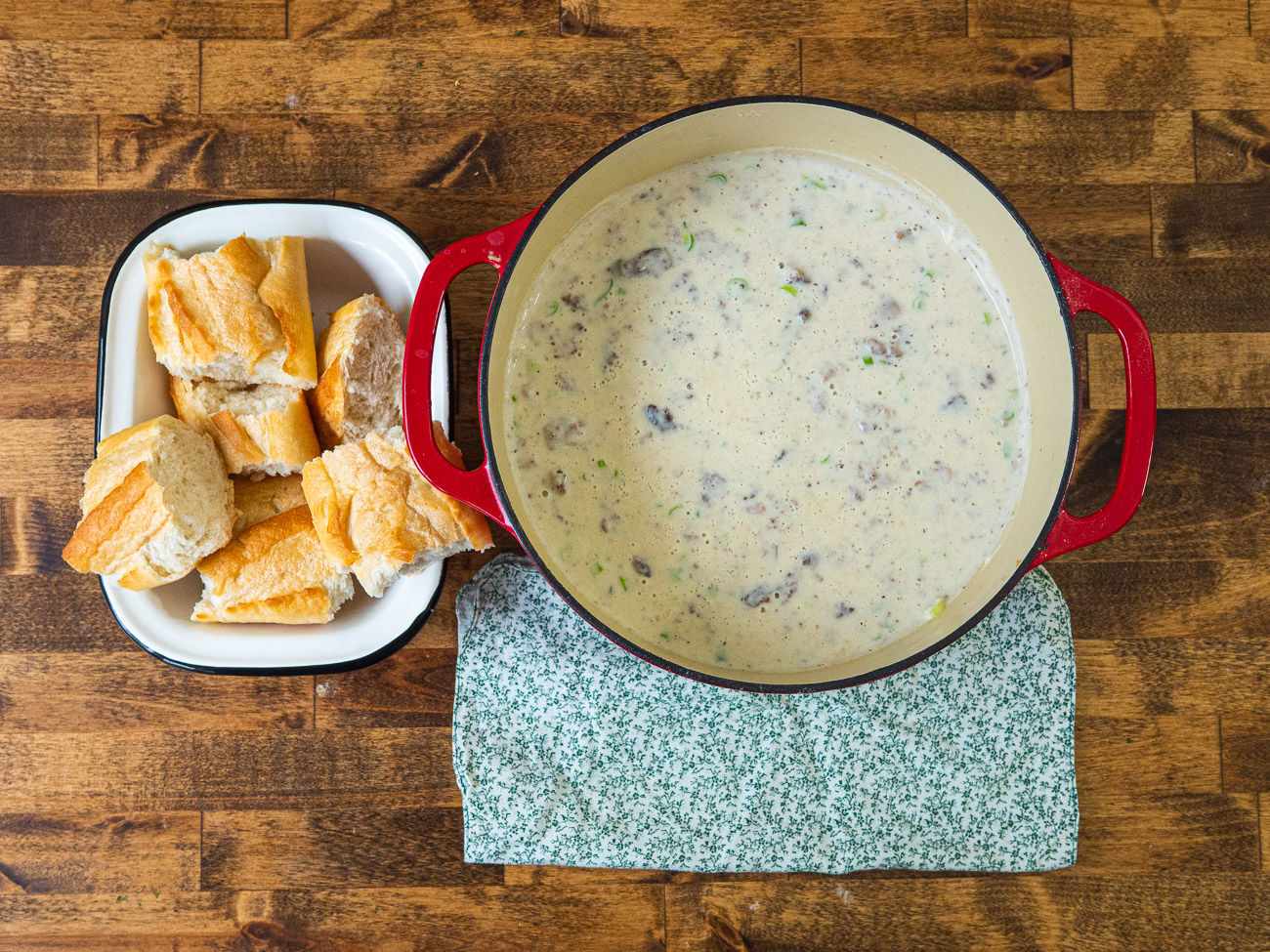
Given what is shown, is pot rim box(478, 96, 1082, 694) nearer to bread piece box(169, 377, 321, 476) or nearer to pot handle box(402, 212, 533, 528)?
pot handle box(402, 212, 533, 528)

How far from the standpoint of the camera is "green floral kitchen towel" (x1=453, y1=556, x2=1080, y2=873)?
4.38 feet

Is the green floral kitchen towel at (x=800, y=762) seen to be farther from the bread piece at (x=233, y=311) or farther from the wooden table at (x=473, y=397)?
the bread piece at (x=233, y=311)

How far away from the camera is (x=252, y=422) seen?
47.0 inches

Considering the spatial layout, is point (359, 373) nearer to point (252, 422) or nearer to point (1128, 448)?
point (252, 422)

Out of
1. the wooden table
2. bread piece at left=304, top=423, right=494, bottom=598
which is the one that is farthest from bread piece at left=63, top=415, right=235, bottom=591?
the wooden table

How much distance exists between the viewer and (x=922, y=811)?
1.34m

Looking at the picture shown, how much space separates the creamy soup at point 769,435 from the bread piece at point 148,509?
0.40 metres

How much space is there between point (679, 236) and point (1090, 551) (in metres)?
0.77

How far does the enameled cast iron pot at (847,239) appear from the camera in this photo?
103cm

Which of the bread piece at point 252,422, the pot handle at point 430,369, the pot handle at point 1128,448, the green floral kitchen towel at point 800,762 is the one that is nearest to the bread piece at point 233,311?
the bread piece at point 252,422

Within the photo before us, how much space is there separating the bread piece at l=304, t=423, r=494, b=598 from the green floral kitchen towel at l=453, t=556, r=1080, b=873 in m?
0.21

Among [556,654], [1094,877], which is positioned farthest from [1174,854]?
[556,654]

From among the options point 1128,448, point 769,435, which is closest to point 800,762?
point 769,435

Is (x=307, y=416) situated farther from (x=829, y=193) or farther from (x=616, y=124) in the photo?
(x=829, y=193)
